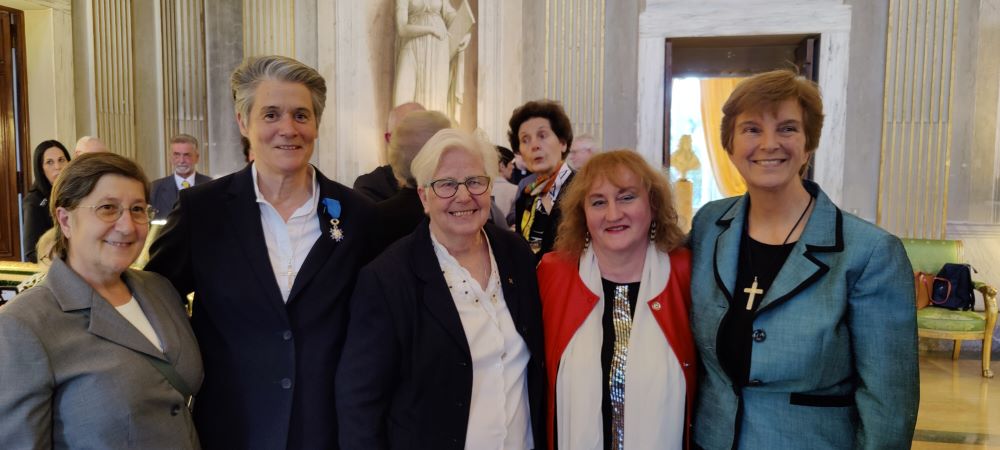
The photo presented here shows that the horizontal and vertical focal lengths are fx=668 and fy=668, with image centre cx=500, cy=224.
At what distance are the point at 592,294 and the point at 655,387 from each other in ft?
1.06

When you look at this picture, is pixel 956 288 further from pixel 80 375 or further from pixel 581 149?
pixel 80 375

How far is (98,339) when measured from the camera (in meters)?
1.65

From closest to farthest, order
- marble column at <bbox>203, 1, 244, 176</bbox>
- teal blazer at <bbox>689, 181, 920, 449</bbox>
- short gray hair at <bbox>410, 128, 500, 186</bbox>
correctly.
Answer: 1. teal blazer at <bbox>689, 181, 920, 449</bbox>
2. short gray hair at <bbox>410, 128, 500, 186</bbox>
3. marble column at <bbox>203, 1, 244, 176</bbox>

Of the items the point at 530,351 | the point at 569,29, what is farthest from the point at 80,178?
the point at 569,29

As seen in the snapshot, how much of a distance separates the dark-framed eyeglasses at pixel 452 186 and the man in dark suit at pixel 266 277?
346 mm

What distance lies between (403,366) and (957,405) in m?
4.85

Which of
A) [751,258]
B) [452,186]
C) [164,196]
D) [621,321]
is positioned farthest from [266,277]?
[164,196]

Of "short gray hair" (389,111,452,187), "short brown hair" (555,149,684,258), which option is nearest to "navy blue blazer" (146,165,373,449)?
"short gray hair" (389,111,452,187)

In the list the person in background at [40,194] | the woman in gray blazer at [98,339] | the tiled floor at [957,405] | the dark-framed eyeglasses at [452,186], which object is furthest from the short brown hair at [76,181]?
the tiled floor at [957,405]

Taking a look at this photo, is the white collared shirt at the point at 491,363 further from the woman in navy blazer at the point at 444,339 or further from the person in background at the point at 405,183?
the person in background at the point at 405,183

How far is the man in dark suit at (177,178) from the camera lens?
18.9 ft

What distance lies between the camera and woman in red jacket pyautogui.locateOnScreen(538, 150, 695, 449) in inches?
76.2

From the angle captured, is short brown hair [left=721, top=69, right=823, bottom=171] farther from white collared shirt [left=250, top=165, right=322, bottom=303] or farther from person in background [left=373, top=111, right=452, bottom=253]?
white collared shirt [left=250, top=165, right=322, bottom=303]

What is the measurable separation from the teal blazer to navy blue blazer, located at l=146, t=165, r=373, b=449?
112 cm
